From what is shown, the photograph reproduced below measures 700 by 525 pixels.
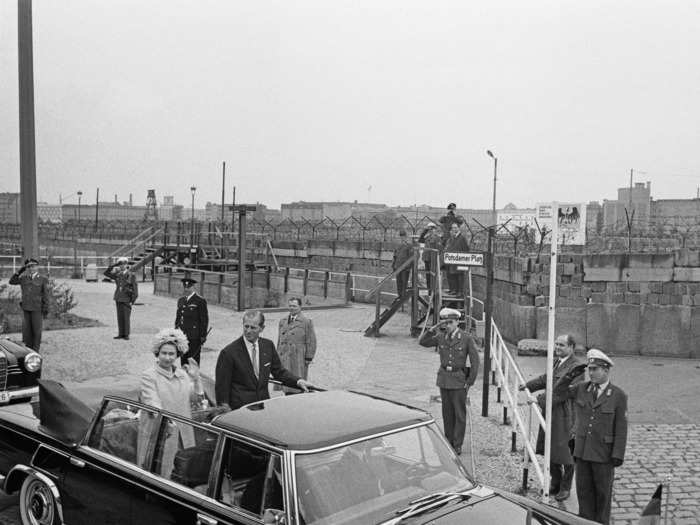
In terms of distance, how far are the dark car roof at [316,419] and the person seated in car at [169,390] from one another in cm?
43

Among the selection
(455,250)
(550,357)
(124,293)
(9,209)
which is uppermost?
(9,209)

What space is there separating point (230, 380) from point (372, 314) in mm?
14124

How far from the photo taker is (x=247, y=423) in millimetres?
4316

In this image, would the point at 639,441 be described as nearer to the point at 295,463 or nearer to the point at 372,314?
the point at 295,463

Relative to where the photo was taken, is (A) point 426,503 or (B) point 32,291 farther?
(B) point 32,291

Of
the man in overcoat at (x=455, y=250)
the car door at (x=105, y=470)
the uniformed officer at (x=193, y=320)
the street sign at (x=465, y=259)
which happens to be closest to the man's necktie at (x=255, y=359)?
the car door at (x=105, y=470)

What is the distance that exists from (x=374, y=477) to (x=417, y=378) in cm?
809

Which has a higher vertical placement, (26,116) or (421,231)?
(26,116)

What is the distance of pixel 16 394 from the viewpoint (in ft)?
26.7

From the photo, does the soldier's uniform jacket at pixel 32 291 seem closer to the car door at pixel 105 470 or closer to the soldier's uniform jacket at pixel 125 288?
the soldier's uniform jacket at pixel 125 288

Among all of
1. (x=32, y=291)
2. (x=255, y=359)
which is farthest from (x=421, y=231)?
(x=255, y=359)

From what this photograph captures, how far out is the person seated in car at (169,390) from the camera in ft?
15.1

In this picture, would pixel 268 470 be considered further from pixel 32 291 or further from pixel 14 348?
pixel 32 291

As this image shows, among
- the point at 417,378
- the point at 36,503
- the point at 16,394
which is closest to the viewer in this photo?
→ the point at 36,503
